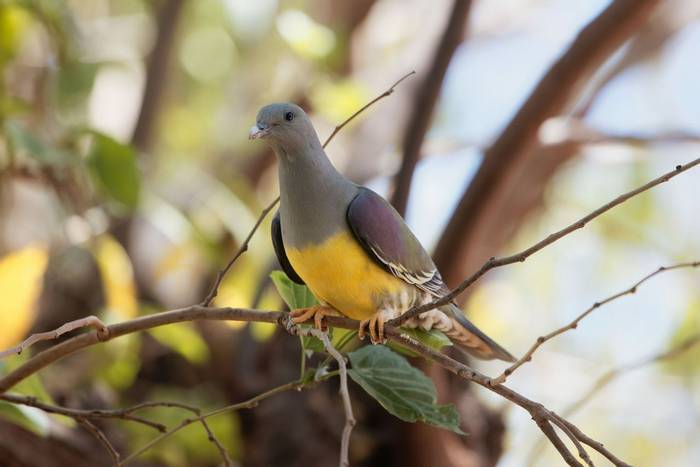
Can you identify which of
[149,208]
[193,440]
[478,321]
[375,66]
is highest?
[375,66]

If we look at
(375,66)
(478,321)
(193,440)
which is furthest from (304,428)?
(375,66)

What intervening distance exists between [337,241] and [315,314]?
145mm

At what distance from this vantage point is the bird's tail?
6.16 feet

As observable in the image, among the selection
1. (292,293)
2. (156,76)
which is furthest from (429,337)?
(156,76)

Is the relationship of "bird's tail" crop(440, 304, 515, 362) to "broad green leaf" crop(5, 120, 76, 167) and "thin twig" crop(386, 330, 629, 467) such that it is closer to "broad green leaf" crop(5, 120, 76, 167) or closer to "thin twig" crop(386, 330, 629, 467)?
"thin twig" crop(386, 330, 629, 467)

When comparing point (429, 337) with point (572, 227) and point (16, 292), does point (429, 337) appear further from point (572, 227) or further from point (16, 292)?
point (16, 292)

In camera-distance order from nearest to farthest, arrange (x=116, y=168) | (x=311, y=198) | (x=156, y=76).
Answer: (x=311, y=198), (x=116, y=168), (x=156, y=76)

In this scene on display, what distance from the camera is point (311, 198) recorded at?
1747mm

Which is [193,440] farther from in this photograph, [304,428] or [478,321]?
[478,321]

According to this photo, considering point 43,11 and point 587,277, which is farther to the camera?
point 587,277

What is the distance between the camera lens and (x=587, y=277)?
4.93 metres

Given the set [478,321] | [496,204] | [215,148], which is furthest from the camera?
[215,148]

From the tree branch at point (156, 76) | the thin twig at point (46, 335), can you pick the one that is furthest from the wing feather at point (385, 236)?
the tree branch at point (156, 76)

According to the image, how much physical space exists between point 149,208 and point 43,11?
775 millimetres
